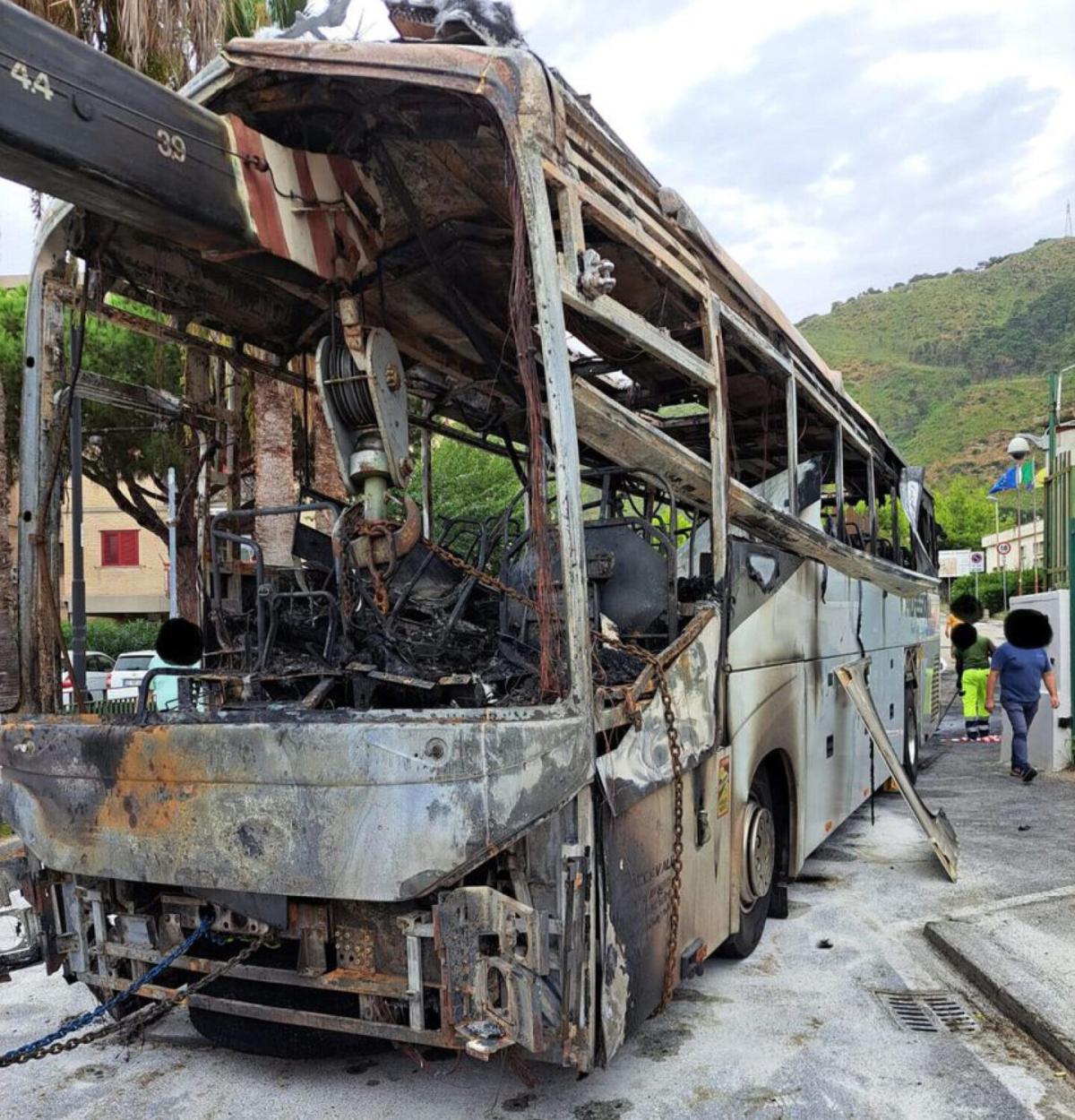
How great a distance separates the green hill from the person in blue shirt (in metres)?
51.0

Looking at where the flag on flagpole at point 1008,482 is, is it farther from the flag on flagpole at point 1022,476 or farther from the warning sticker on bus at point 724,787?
the warning sticker on bus at point 724,787

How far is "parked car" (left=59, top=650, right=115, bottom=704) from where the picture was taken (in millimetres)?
4363

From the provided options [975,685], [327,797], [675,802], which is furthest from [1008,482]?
[327,797]

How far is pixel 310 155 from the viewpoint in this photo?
4211mm

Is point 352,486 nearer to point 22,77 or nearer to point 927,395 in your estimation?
point 22,77

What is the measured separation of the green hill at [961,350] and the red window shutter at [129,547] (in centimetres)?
4408

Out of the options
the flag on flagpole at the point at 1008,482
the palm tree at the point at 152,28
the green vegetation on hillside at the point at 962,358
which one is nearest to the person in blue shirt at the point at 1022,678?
the palm tree at the point at 152,28

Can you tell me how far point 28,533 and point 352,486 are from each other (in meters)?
1.39

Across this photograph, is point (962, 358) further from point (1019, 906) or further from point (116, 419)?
point (1019, 906)

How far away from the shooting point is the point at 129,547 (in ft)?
120

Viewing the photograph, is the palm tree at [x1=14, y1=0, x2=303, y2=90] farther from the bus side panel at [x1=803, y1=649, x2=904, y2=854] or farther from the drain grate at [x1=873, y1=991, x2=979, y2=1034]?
the drain grate at [x1=873, y1=991, x2=979, y2=1034]

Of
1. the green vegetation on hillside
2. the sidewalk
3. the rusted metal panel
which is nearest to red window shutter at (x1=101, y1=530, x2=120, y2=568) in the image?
the sidewalk

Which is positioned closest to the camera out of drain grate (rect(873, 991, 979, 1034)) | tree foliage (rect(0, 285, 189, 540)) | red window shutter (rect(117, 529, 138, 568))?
drain grate (rect(873, 991, 979, 1034))

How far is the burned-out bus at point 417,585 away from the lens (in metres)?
3.15
